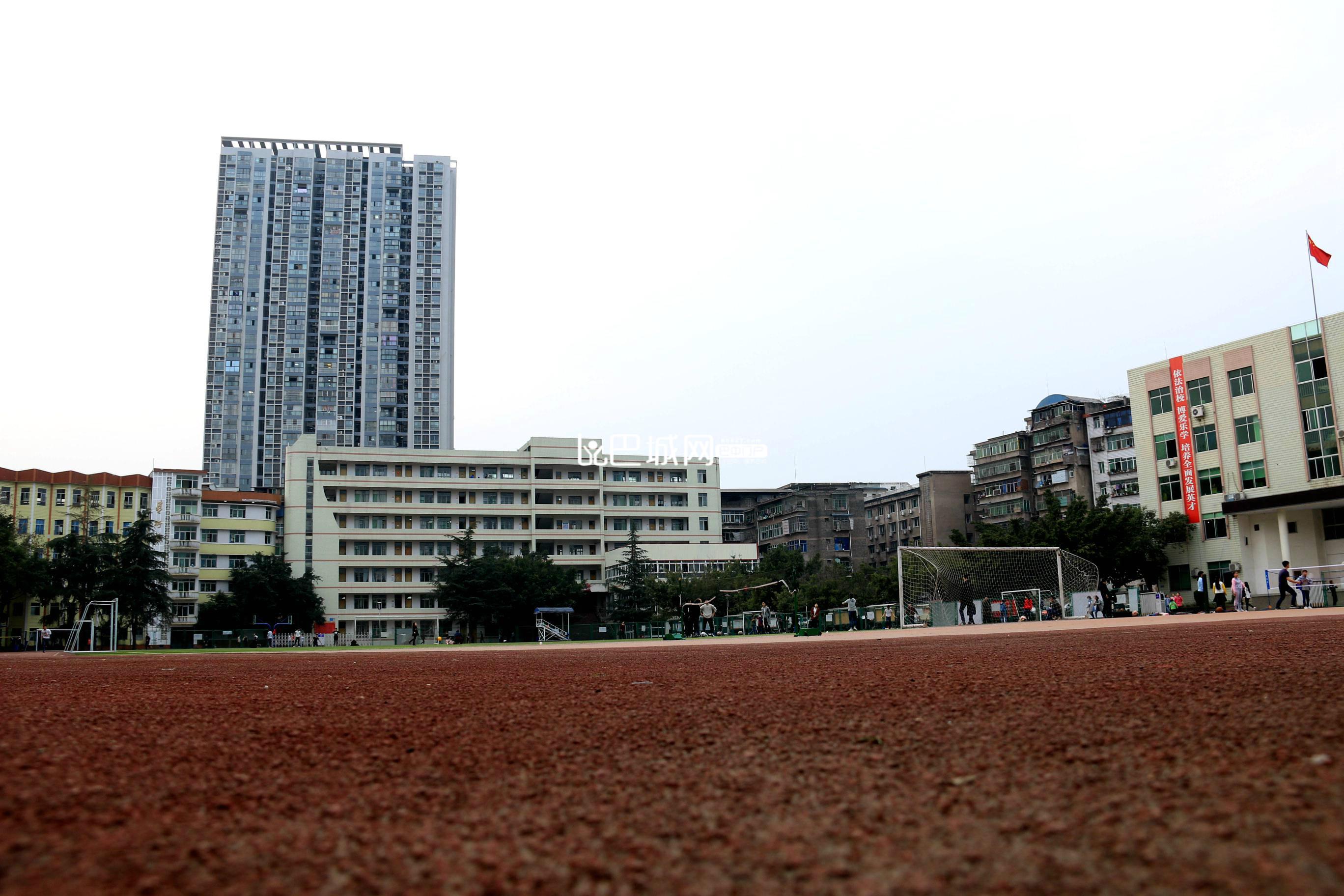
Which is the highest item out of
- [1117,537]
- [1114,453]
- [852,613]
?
[1114,453]

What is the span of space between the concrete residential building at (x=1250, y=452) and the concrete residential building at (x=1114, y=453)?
24.8 metres

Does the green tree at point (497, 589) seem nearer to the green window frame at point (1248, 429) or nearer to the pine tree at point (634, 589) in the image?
the pine tree at point (634, 589)

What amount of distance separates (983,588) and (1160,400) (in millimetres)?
18319

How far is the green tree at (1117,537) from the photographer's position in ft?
161

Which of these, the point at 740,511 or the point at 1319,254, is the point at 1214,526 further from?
the point at 740,511

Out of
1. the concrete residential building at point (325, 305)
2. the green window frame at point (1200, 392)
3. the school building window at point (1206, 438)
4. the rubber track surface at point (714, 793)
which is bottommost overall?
the rubber track surface at point (714, 793)

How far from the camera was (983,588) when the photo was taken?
1580 inches

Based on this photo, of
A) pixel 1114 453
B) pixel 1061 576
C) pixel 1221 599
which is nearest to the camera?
pixel 1221 599

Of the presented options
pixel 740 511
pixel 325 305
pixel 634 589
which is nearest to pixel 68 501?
pixel 325 305

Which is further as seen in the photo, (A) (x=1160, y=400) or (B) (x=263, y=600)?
(B) (x=263, y=600)

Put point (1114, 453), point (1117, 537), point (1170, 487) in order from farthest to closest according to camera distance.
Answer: point (1114, 453)
point (1170, 487)
point (1117, 537)

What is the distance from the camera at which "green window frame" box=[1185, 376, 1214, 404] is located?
47875 mm

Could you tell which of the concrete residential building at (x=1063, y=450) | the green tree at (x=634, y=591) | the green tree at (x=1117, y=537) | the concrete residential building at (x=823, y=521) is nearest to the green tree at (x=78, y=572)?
the green tree at (x=634, y=591)

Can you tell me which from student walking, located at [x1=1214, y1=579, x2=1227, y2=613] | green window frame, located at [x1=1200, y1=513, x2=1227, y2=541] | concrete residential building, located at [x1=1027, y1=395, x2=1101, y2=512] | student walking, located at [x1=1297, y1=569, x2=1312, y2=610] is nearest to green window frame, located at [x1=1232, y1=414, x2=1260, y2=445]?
green window frame, located at [x1=1200, y1=513, x2=1227, y2=541]
